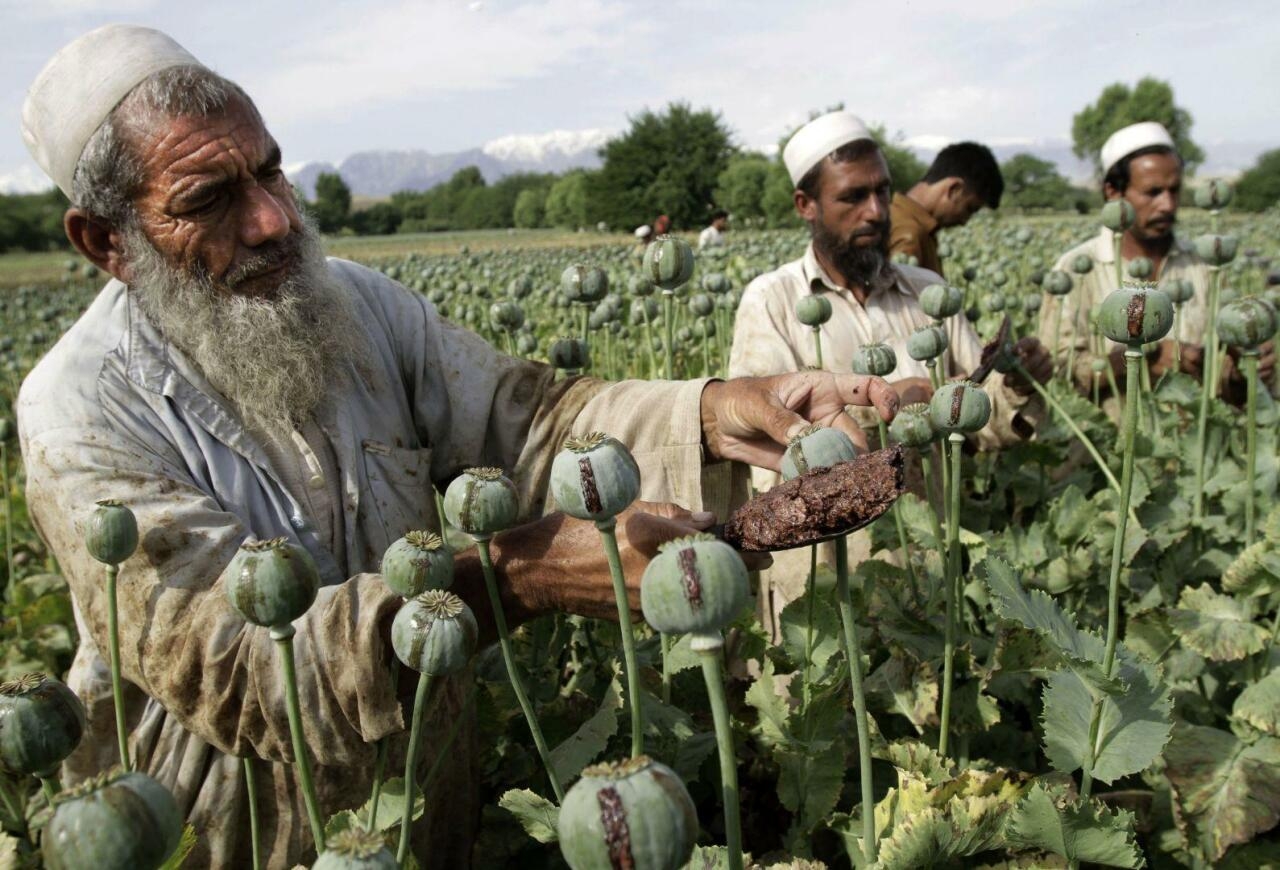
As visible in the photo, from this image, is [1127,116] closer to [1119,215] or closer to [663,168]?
[663,168]

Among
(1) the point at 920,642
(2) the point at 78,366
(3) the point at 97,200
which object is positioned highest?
(3) the point at 97,200

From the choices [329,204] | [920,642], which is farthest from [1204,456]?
[329,204]

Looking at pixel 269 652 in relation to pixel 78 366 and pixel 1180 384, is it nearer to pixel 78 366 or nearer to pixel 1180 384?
pixel 78 366

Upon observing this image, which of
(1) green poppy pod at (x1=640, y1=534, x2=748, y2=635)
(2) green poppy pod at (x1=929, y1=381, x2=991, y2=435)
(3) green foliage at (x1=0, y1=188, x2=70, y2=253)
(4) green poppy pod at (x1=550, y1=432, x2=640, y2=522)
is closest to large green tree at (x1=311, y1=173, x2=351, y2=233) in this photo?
(3) green foliage at (x1=0, y1=188, x2=70, y2=253)

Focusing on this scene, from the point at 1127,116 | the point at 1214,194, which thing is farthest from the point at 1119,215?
the point at 1127,116

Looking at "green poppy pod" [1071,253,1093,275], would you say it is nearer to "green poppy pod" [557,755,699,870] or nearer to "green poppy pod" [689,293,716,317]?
"green poppy pod" [689,293,716,317]

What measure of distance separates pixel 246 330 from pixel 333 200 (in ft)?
279

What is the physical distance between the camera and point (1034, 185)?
69.8 metres

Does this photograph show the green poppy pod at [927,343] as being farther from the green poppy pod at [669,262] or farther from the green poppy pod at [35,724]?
the green poppy pod at [35,724]

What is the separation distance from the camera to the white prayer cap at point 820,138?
370 centimetres

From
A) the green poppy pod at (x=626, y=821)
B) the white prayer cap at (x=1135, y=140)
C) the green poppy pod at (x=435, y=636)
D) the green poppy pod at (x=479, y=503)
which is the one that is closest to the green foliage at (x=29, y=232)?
the white prayer cap at (x=1135, y=140)

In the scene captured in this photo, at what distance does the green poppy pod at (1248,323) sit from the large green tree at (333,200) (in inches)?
2681

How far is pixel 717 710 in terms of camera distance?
3.10 feet

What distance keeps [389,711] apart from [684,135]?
52369mm
